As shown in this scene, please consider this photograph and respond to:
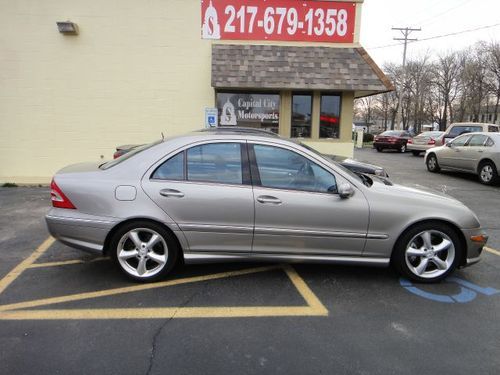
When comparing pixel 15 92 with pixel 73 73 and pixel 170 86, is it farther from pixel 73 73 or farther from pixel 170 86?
pixel 170 86

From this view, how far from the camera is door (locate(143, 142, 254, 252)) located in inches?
148

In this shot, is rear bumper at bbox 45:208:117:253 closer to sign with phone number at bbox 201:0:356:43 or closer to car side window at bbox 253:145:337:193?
car side window at bbox 253:145:337:193

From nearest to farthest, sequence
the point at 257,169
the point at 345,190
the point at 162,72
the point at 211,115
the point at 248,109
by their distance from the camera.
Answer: the point at 345,190
the point at 257,169
the point at 162,72
the point at 211,115
the point at 248,109

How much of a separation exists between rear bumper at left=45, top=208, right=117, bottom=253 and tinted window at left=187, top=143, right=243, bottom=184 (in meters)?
0.93

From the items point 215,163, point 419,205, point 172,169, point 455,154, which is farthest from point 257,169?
point 455,154

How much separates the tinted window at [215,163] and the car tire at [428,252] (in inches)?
70.4

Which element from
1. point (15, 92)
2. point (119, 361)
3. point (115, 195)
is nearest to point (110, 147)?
point (15, 92)

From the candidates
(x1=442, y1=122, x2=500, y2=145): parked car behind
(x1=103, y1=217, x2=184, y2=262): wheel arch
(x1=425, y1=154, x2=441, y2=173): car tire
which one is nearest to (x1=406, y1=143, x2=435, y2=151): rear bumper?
(x1=442, y1=122, x2=500, y2=145): parked car behind

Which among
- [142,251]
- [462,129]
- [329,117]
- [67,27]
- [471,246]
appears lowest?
[142,251]

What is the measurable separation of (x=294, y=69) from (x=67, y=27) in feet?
17.2

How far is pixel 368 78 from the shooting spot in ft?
29.9

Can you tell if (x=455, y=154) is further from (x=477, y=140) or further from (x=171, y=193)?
(x=171, y=193)

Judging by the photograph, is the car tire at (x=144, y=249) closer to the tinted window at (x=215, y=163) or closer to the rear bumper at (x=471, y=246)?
the tinted window at (x=215, y=163)

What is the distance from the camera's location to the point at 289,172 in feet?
12.7
